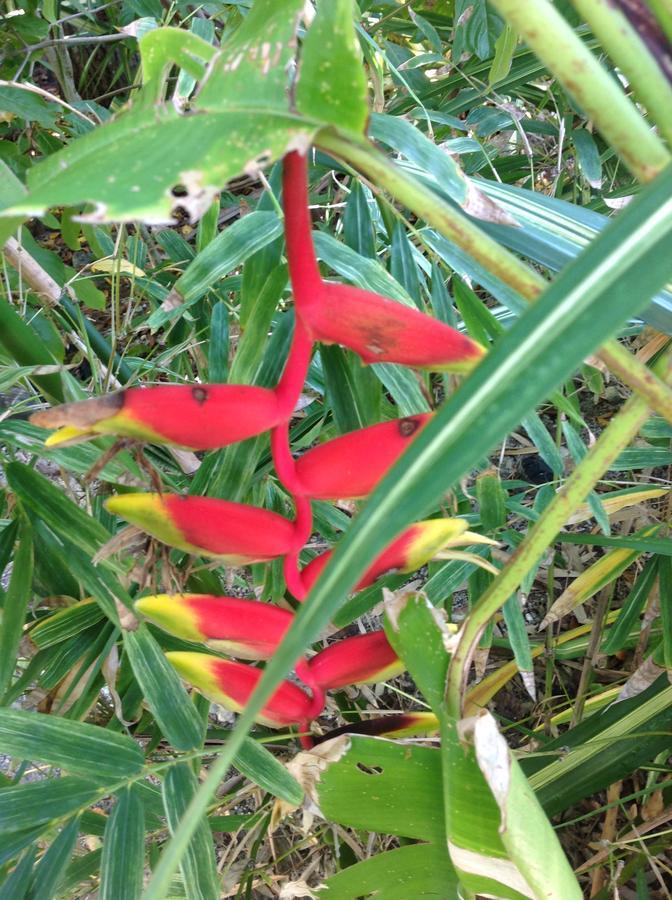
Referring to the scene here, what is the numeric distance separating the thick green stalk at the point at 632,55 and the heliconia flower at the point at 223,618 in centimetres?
26

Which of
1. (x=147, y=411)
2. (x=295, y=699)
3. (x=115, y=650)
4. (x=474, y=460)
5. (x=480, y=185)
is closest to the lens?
(x=474, y=460)

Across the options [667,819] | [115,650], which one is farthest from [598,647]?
[115,650]

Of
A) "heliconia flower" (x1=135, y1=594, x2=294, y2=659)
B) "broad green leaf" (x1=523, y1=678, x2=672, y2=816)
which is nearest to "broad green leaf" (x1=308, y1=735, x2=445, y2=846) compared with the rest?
"heliconia flower" (x1=135, y1=594, x2=294, y2=659)

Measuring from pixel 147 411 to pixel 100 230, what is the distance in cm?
75

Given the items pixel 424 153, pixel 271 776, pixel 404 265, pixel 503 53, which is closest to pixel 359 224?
pixel 404 265

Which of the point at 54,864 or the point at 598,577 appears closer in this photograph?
the point at 54,864

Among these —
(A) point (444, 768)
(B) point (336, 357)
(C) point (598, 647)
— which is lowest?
(C) point (598, 647)

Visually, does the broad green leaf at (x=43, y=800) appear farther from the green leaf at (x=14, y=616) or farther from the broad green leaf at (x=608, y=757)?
the broad green leaf at (x=608, y=757)

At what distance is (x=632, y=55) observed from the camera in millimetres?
249

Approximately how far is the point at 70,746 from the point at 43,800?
3cm

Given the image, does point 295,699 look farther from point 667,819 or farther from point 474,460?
point 667,819

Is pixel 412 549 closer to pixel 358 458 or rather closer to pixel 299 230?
pixel 358 458

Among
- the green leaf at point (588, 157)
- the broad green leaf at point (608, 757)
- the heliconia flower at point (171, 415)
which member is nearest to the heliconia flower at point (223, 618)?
the heliconia flower at point (171, 415)

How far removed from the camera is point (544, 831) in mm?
395
